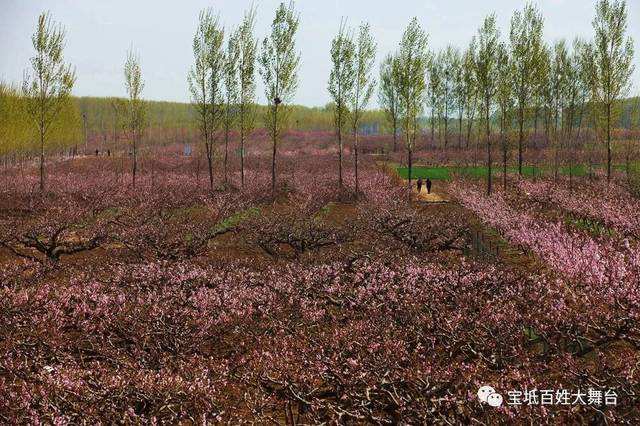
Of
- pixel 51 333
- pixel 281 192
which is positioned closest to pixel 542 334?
pixel 51 333

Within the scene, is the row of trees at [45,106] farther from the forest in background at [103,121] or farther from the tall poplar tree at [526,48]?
the tall poplar tree at [526,48]

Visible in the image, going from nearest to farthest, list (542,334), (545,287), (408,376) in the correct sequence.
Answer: (408,376) < (542,334) < (545,287)

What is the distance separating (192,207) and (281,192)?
5.94 meters

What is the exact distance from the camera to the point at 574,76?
41.0m

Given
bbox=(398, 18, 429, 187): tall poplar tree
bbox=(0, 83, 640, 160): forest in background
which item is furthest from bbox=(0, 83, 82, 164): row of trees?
bbox=(398, 18, 429, 187): tall poplar tree

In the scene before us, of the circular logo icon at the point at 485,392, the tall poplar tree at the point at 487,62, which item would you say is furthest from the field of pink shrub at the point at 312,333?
the tall poplar tree at the point at 487,62

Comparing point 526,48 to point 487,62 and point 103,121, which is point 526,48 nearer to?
point 487,62

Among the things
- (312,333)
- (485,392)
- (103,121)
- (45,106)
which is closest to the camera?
(485,392)

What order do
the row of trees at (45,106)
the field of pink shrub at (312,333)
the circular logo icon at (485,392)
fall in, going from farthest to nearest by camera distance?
the row of trees at (45,106), the field of pink shrub at (312,333), the circular logo icon at (485,392)

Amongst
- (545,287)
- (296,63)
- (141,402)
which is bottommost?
(141,402)

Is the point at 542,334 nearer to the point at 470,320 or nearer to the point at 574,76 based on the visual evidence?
the point at 470,320

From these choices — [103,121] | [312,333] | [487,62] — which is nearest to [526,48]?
[487,62]

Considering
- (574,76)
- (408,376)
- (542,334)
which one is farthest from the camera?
(574,76)

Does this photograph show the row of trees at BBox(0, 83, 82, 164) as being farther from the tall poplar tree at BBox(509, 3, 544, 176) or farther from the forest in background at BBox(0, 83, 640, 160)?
the tall poplar tree at BBox(509, 3, 544, 176)
